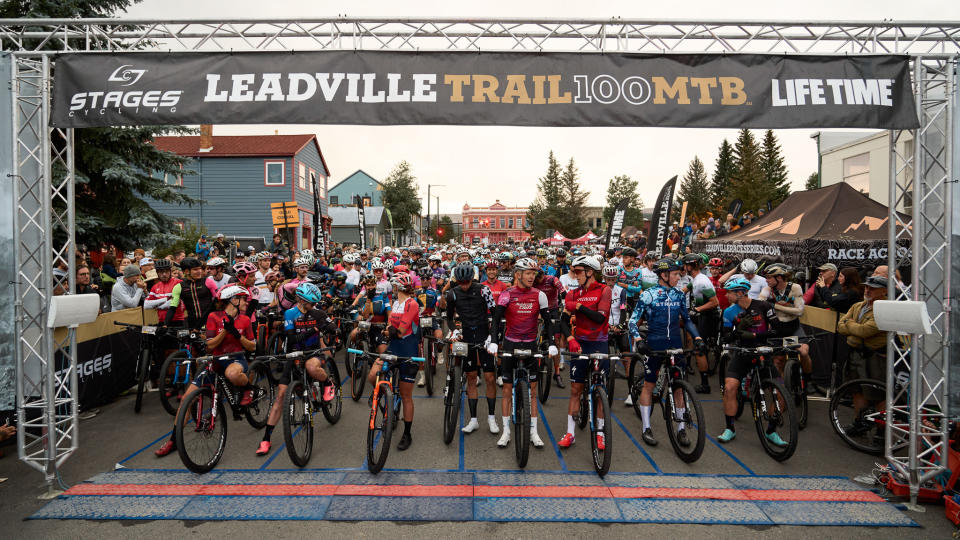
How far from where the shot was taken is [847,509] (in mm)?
4855

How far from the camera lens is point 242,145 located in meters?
32.7

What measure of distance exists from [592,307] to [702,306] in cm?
351

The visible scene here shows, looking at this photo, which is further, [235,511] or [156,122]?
[156,122]

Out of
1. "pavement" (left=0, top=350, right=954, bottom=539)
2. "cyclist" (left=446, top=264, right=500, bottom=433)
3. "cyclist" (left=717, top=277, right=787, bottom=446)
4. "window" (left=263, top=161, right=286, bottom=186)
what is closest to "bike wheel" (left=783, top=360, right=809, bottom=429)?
"pavement" (left=0, top=350, right=954, bottom=539)

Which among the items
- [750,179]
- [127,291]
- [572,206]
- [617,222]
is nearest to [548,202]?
[572,206]

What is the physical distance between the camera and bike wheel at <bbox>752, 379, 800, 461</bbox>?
19.2 feet

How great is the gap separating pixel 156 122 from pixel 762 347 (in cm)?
797

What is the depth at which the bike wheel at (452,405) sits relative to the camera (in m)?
6.32

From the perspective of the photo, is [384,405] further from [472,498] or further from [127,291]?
[127,291]

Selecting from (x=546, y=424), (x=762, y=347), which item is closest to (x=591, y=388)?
(x=546, y=424)

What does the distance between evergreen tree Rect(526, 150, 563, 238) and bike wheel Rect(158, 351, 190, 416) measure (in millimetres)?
72359

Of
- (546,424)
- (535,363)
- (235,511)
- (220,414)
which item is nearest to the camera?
(235,511)

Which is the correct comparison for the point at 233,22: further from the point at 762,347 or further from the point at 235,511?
the point at 762,347

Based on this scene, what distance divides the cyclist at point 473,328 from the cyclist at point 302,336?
5.76 feet
